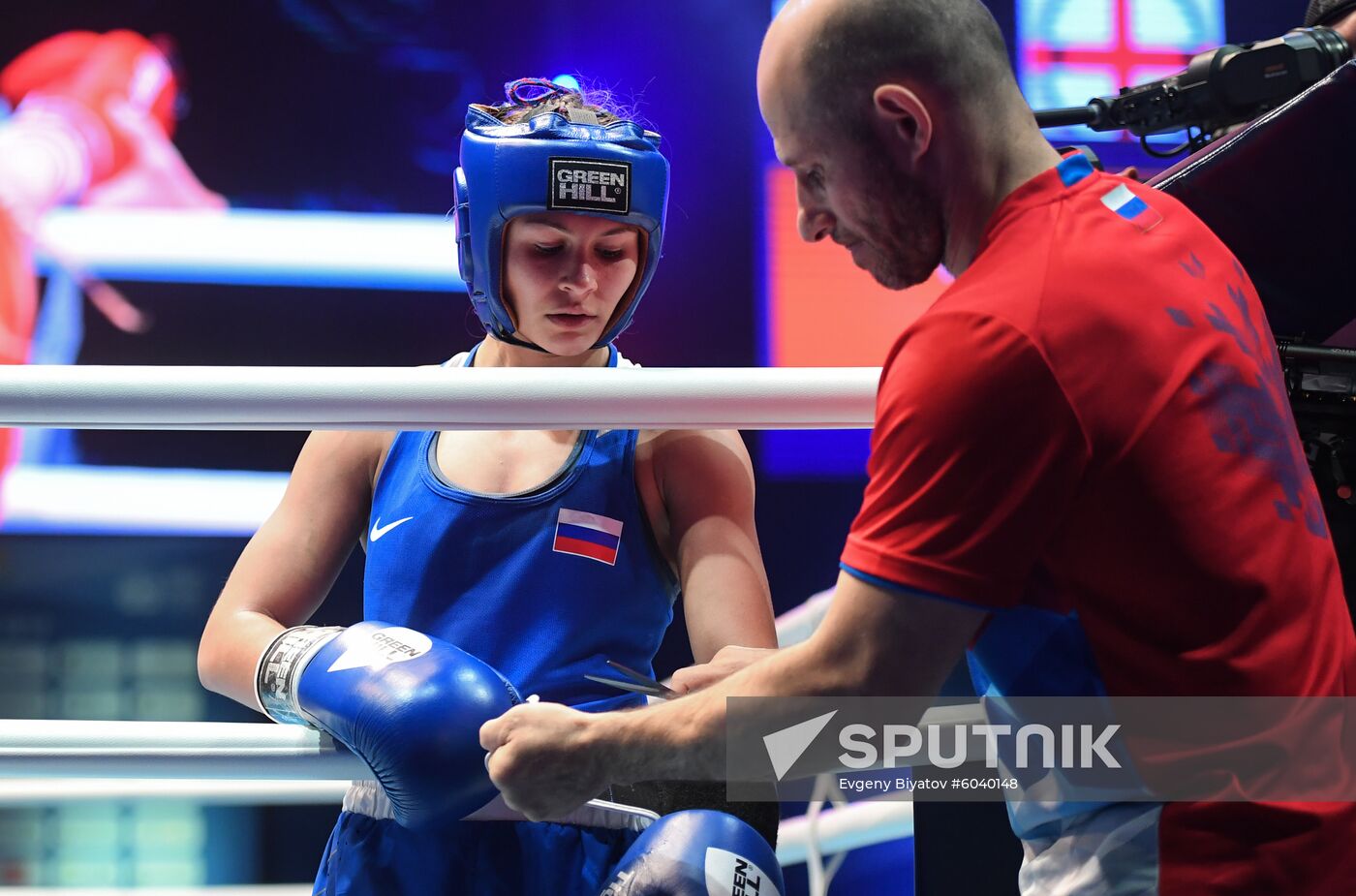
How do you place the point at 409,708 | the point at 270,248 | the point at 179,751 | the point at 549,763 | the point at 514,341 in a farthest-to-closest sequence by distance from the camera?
the point at 270,248, the point at 514,341, the point at 179,751, the point at 409,708, the point at 549,763

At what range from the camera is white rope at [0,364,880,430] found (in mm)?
1171

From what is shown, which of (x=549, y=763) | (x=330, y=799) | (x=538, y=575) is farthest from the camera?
(x=330, y=799)

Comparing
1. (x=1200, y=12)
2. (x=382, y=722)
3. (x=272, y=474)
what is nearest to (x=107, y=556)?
(x=272, y=474)

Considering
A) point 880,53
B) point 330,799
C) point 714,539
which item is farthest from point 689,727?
point 330,799

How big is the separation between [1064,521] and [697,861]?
45 cm

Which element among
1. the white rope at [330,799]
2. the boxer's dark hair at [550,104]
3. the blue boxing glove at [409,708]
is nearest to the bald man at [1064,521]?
the blue boxing glove at [409,708]

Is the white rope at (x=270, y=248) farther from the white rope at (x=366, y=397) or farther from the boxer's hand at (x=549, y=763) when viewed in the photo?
the boxer's hand at (x=549, y=763)

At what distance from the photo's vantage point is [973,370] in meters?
0.86

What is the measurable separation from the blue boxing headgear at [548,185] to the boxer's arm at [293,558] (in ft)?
0.74

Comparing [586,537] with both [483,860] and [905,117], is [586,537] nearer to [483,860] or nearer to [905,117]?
[483,860]

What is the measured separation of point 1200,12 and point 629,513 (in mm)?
3652

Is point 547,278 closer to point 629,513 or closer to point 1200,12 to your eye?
point 629,513

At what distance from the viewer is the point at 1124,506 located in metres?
0.89

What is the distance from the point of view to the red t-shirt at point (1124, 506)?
2.84 ft
